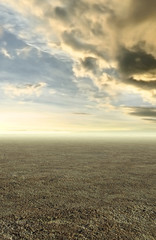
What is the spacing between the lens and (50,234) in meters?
9.80

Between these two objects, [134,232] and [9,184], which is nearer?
[134,232]

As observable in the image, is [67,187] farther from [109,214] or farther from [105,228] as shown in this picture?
[105,228]

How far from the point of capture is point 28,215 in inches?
477

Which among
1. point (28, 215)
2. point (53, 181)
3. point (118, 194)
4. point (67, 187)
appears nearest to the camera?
point (28, 215)

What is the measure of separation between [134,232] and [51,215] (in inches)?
208

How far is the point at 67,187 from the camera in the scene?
63.1ft

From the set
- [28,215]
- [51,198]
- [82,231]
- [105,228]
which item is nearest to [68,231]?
[82,231]

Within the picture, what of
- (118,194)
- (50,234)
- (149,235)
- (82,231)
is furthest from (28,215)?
(118,194)

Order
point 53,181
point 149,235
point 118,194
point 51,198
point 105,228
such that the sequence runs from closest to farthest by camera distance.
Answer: point 149,235 < point 105,228 < point 51,198 < point 118,194 < point 53,181

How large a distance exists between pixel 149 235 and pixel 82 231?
3.59 meters

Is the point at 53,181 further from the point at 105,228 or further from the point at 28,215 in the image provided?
the point at 105,228

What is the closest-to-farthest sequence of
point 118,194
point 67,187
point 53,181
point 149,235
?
point 149,235 → point 118,194 → point 67,187 → point 53,181

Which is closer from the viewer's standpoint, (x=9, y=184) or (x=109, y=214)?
(x=109, y=214)

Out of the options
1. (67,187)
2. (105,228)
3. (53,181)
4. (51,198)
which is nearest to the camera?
(105,228)
